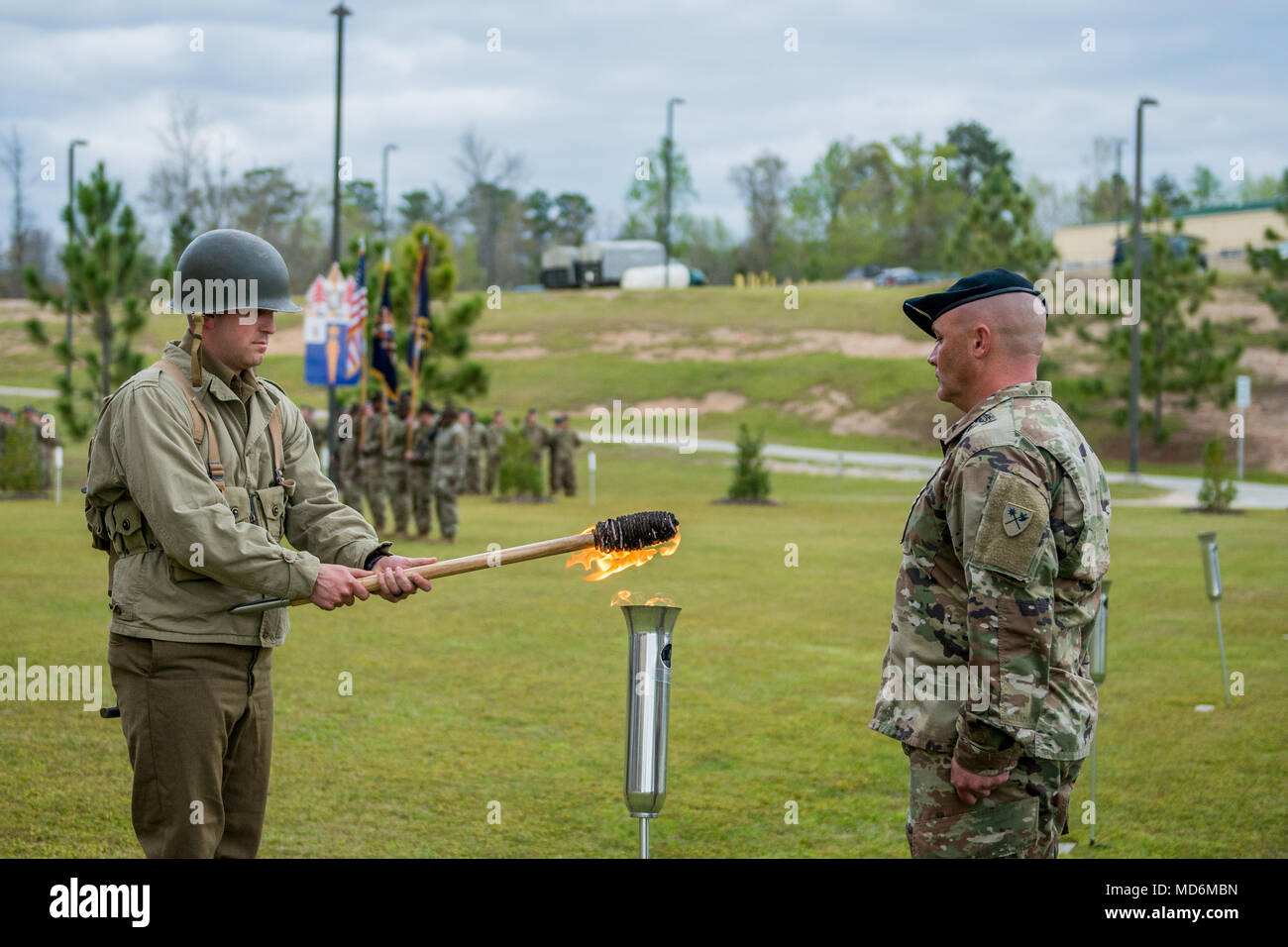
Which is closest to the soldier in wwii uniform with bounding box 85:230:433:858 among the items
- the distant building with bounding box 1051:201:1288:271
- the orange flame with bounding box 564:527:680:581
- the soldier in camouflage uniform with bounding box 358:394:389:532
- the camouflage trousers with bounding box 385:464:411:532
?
the orange flame with bounding box 564:527:680:581

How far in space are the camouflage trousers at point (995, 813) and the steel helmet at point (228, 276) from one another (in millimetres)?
2447

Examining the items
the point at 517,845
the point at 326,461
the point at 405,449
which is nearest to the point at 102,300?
the point at 326,461

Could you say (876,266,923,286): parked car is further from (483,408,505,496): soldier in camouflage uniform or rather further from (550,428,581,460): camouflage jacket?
(550,428,581,460): camouflage jacket

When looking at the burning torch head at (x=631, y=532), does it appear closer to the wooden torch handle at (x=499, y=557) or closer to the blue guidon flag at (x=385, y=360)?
the wooden torch handle at (x=499, y=557)

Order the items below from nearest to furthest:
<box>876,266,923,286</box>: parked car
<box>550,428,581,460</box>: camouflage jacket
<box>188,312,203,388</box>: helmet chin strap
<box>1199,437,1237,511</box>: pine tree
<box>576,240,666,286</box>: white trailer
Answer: <box>188,312,203,388</box>: helmet chin strap
<box>1199,437,1237,511</box>: pine tree
<box>550,428,581,460</box>: camouflage jacket
<box>876,266,923,286</box>: parked car
<box>576,240,666,286</box>: white trailer

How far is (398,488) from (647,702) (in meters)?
17.6

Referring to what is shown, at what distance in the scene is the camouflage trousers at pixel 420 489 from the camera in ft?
68.9

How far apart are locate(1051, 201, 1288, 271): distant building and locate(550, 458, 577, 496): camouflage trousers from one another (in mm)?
43379

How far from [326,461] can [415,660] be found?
16.3 meters

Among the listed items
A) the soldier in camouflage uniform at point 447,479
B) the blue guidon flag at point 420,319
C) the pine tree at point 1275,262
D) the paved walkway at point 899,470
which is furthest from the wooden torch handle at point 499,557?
the pine tree at point 1275,262

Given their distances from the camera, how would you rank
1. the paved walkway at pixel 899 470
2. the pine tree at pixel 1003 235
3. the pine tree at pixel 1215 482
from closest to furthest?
the pine tree at pixel 1215 482 < the paved walkway at pixel 899 470 < the pine tree at pixel 1003 235

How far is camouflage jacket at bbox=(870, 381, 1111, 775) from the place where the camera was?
331 cm

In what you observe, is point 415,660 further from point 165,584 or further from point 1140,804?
point 165,584
